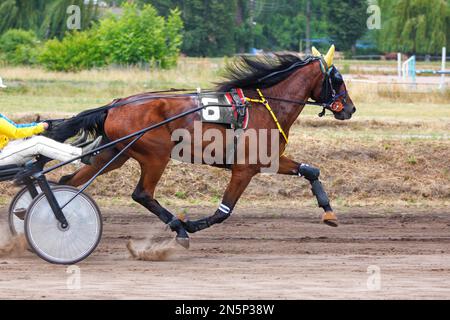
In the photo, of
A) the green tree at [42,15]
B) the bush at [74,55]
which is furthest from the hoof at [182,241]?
the green tree at [42,15]

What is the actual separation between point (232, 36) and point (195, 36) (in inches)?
74.6

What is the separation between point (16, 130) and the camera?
8.97m

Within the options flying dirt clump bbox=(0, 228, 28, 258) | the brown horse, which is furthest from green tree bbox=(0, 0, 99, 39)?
flying dirt clump bbox=(0, 228, 28, 258)

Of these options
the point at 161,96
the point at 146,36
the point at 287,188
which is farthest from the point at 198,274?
the point at 146,36

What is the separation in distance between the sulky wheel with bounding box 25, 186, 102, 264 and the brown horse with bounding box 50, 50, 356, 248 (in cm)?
82

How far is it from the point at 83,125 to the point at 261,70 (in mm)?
1884

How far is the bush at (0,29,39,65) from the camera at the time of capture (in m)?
37.4

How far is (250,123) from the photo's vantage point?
9930 mm

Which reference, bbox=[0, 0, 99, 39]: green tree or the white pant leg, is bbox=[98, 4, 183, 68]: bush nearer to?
bbox=[0, 0, 99, 39]: green tree

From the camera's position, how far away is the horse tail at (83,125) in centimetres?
998

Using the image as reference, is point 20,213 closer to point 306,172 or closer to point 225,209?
point 225,209

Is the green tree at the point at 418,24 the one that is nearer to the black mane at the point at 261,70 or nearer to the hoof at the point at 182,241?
the black mane at the point at 261,70

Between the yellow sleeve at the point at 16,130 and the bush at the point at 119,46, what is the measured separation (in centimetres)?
2402

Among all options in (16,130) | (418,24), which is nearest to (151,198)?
(16,130)
